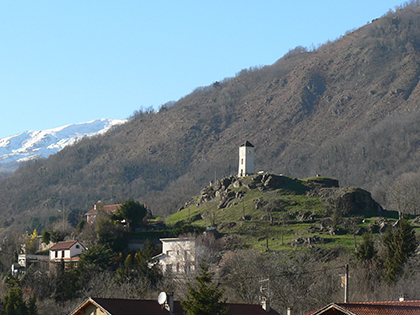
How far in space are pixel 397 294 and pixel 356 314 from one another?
35.4 m

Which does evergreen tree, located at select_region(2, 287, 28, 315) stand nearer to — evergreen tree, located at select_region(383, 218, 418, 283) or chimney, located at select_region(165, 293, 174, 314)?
chimney, located at select_region(165, 293, 174, 314)

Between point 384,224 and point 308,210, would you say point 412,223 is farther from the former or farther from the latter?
point 308,210

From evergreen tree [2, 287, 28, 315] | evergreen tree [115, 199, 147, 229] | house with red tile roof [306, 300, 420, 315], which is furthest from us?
evergreen tree [115, 199, 147, 229]

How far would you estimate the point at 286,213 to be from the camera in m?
106

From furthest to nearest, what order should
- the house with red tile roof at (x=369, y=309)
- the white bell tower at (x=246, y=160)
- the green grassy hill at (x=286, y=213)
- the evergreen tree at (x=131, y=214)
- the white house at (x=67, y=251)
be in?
1. the white bell tower at (x=246, y=160)
2. the evergreen tree at (x=131, y=214)
3. the white house at (x=67, y=251)
4. the green grassy hill at (x=286, y=213)
5. the house with red tile roof at (x=369, y=309)

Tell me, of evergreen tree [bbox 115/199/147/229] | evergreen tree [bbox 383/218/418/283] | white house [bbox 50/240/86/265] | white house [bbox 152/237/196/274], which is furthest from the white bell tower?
evergreen tree [bbox 383/218/418/283]

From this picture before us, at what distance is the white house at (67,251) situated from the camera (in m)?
95.6

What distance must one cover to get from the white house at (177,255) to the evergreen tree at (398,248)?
2346 centimetres

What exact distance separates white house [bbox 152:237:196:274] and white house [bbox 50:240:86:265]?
446 inches

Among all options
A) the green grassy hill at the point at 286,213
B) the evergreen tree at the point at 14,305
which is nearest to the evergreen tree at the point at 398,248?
the green grassy hill at the point at 286,213

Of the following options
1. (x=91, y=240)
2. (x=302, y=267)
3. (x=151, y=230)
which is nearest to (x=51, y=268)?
(x=91, y=240)

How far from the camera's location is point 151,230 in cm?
10481

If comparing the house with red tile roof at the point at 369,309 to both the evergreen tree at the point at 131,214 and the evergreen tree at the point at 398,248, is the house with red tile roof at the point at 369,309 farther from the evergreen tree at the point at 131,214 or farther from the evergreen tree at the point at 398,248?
the evergreen tree at the point at 131,214

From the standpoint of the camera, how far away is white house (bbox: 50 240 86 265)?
95.6m
